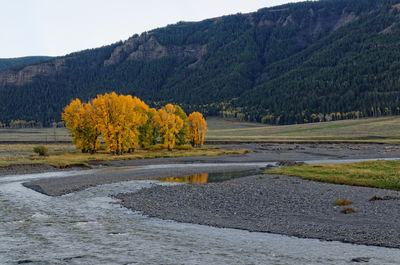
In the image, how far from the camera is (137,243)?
22062mm

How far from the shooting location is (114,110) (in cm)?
8806

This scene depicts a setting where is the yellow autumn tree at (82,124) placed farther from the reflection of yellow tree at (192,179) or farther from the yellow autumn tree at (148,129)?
the reflection of yellow tree at (192,179)

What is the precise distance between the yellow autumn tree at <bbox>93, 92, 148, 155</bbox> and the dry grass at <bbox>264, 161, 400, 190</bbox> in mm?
45126

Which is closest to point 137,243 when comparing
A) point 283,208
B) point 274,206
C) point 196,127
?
point 283,208

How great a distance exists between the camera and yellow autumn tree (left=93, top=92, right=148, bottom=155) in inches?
3425

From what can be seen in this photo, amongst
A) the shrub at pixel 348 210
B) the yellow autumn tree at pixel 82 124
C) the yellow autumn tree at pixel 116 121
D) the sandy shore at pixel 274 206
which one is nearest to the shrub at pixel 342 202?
the sandy shore at pixel 274 206

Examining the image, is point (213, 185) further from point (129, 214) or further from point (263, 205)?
point (129, 214)

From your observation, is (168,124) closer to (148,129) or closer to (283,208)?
(148,129)

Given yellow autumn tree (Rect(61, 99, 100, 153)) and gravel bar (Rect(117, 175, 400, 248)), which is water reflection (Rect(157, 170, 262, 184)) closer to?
gravel bar (Rect(117, 175, 400, 248))

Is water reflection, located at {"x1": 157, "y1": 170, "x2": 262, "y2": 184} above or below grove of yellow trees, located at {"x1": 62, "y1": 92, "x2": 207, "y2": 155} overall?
below

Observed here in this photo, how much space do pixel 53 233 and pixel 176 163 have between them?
5176cm

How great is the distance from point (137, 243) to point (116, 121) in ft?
223

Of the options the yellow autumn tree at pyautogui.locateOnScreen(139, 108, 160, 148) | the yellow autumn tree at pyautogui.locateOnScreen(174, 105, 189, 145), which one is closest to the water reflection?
the yellow autumn tree at pyautogui.locateOnScreen(139, 108, 160, 148)

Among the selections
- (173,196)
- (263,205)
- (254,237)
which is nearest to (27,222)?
(173,196)
